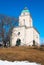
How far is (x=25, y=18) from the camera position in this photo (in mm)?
69688

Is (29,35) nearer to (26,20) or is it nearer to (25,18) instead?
(26,20)

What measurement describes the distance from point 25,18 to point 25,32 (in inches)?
217

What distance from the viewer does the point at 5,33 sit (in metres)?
49.9

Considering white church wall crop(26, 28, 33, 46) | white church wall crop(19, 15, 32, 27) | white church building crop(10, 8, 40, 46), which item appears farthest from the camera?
white church wall crop(19, 15, 32, 27)

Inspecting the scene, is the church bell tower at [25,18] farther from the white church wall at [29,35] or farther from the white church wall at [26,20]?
the white church wall at [29,35]

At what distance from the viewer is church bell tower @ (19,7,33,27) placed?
6857 cm

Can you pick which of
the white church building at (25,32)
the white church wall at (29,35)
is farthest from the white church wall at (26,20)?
the white church wall at (29,35)

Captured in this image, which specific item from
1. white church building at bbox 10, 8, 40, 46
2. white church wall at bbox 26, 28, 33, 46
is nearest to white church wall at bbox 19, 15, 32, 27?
white church building at bbox 10, 8, 40, 46

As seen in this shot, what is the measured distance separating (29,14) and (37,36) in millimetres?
8893

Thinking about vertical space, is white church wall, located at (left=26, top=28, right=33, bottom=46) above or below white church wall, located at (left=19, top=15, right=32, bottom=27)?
below

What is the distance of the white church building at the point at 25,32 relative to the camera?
64938 millimetres

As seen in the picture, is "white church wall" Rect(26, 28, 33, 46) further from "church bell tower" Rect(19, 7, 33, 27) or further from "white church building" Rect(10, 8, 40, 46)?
"church bell tower" Rect(19, 7, 33, 27)

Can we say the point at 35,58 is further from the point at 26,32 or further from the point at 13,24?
the point at 26,32

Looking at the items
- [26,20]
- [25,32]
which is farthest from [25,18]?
[25,32]
